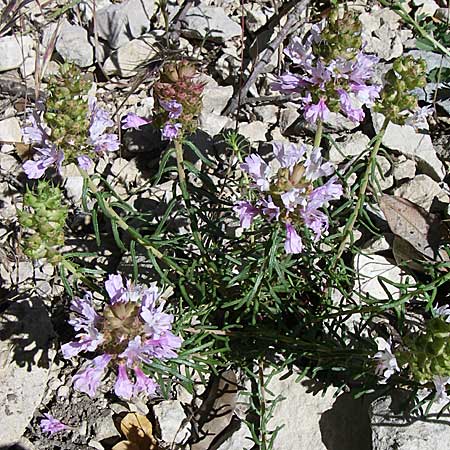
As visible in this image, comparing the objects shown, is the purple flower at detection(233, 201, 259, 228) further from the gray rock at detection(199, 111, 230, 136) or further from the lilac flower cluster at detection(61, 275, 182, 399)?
the gray rock at detection(199, 111, 230, 136)

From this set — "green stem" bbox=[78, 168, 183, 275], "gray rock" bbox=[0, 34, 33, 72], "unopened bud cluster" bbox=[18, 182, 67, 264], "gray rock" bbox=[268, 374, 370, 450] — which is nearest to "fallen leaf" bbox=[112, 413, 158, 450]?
"gray rock" bbox=[268, 374, 370, 450]

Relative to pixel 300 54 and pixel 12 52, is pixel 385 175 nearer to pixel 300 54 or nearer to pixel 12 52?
pixel 300 54

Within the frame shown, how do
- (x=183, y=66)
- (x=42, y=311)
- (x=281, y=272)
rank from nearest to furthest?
(x=183, y=66), (x=281, y=272), (x=42, y=311)

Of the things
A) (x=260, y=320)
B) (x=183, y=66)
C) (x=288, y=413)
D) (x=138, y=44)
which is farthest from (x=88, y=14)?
(x=288, y=413)

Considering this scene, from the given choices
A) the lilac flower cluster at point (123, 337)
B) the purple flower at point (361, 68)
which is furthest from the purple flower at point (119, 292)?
the purple flower at point (361, 68)

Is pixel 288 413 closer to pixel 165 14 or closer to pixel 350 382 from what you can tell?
pixel 350 382

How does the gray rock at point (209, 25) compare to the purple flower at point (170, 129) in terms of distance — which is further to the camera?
the gray rock at point (209, 25)

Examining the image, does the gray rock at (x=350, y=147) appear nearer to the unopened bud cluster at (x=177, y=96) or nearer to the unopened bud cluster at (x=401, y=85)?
the unopened bud cluster at (x=401, y=85)
